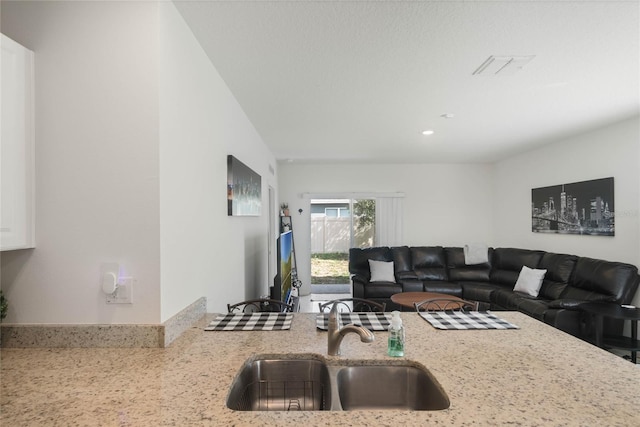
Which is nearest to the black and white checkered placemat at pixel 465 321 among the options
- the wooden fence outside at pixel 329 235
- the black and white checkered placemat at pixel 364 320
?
the black and white checkered placemat at pixel 364 320

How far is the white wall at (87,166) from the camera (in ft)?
4.22

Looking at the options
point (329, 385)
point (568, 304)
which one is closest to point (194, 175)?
point (329, 385)

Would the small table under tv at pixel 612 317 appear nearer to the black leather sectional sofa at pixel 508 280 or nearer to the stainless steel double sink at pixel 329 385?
the black leather sectional sofa at pixel 508 280

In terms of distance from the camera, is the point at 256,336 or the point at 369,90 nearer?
the point at 256,336

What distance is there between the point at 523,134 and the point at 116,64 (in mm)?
4215

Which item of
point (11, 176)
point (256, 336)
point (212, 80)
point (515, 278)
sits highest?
point (212, 80)

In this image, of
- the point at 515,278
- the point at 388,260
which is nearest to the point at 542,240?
the point at 515,278

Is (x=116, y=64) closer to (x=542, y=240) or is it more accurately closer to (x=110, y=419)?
(x=110, y=419)

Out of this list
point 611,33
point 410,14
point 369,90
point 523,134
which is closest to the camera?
point 410,14

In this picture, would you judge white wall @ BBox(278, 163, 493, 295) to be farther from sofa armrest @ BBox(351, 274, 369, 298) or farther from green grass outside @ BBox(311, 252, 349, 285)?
sofa armrest @ BBox(351, 274, 369, 298)

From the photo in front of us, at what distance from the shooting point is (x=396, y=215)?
5961mm

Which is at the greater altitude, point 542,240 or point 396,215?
point 396,215

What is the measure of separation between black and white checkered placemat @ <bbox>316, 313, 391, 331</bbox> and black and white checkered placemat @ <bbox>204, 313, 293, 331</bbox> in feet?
0.54

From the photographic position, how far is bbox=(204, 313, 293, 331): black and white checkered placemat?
1495 millimetres
